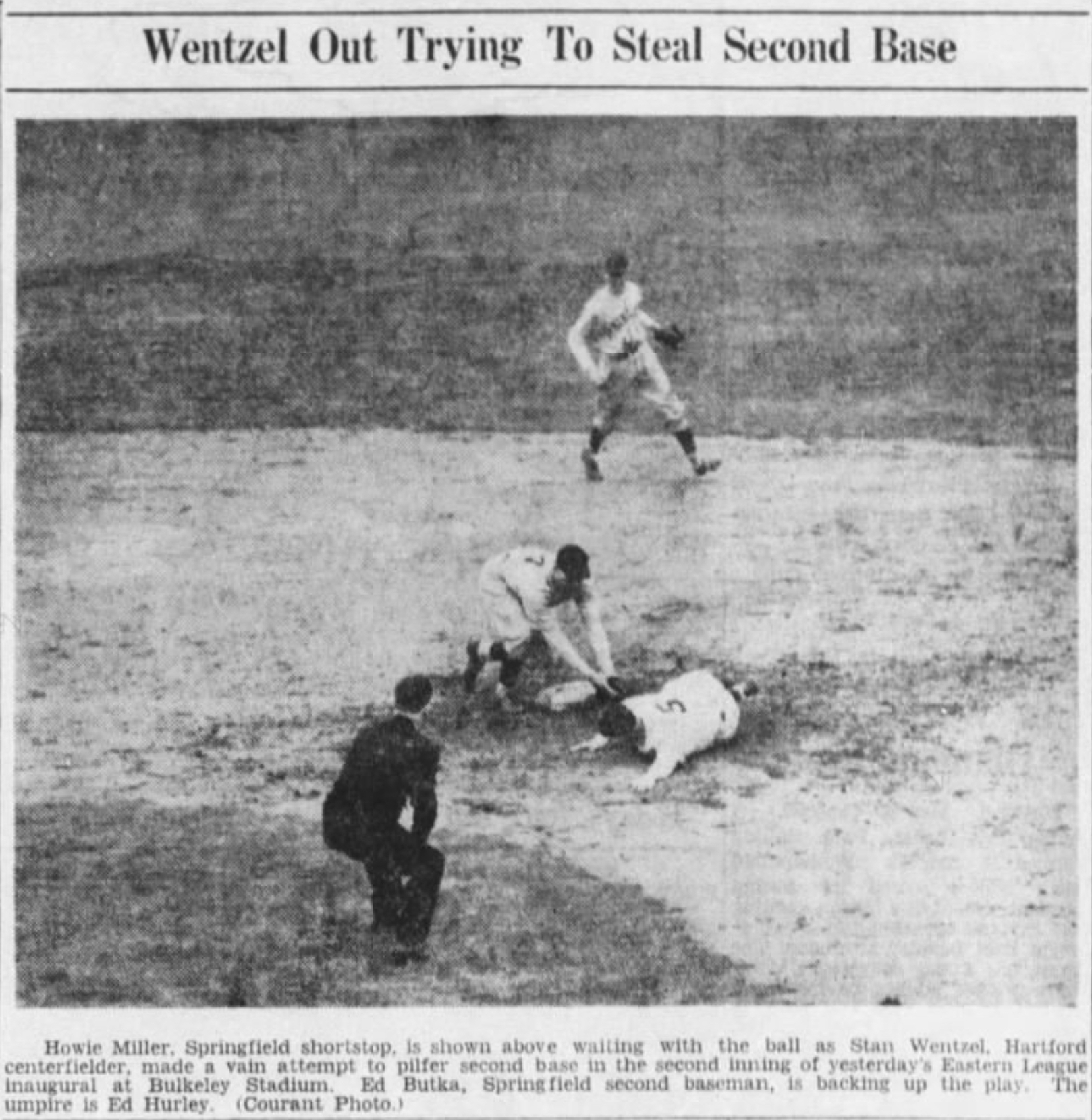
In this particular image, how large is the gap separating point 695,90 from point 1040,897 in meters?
2.45

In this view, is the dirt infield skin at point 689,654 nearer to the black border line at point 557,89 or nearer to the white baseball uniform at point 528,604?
the white baseball uniform at point 528,604

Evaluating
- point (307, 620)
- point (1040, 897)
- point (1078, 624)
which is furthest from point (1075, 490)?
point (307, 620)

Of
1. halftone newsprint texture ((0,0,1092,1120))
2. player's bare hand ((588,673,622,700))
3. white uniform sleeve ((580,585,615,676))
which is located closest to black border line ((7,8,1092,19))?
halftone newsprint texture ((0,0,1092,1120))

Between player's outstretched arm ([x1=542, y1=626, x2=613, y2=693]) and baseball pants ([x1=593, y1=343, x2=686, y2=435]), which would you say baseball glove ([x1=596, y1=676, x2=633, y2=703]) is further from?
baseball pants ([x1=593, y1=343, x2=686, y2=435])

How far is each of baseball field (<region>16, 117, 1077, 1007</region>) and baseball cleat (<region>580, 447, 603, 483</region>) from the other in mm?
33

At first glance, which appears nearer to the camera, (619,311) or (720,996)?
(720,996)

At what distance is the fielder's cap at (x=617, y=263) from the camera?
6.77 metres

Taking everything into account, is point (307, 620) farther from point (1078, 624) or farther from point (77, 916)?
point (1078, 624)

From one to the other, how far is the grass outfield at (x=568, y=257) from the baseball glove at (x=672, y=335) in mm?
34

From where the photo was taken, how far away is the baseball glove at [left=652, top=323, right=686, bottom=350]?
674 centimetres

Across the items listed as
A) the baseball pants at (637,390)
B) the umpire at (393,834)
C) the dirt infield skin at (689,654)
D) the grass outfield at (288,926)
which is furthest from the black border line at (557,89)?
the grass outfield at (288,926)

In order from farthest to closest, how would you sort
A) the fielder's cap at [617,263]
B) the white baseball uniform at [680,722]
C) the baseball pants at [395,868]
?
the fielder's cap at [617,263], the white baseball uniform at [680,722], the baseball pants at [395,868]

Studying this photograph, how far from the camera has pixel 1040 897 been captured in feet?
21.1

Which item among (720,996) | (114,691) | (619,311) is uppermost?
(619,311)
